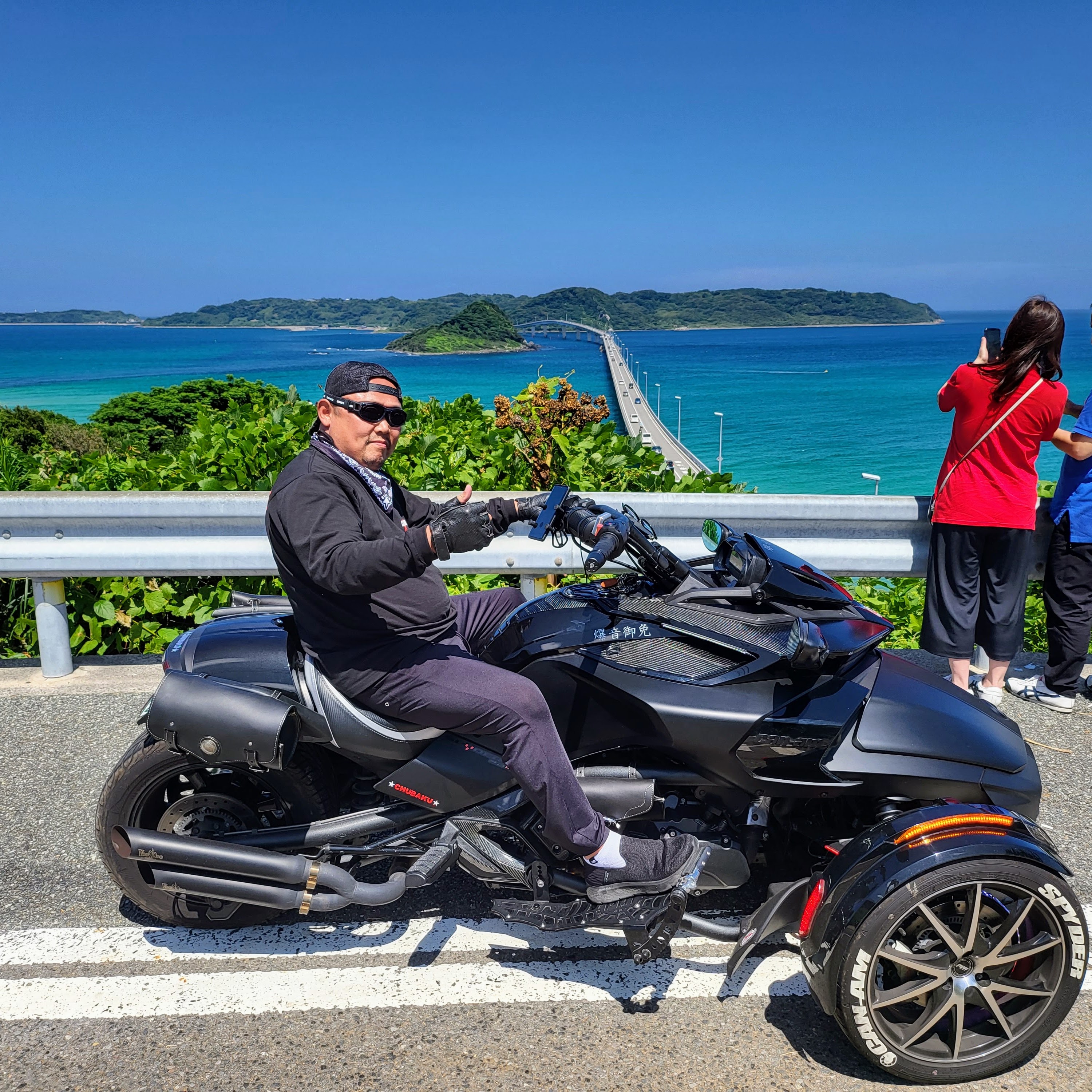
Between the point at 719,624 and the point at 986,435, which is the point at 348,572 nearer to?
the point at 719,624

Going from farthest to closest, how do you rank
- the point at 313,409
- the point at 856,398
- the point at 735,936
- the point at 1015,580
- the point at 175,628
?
the point at 856,398 → the point at 313,409 → the point at 175,628 → the point at 1015,580 → the point at 735,936

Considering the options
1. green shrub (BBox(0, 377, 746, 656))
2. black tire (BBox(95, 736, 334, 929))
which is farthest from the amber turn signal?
green shrub (BBox(0, 377, 746, 656))

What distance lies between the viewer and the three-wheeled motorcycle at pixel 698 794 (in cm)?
234

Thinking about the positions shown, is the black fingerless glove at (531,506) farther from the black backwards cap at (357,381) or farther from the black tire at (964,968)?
the black tire at (964,968)

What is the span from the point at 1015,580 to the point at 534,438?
323cm

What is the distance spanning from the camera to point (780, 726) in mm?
2500

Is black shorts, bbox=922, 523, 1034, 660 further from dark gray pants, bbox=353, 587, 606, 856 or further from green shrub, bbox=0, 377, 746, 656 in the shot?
dark gray pants, bbox=353, 587, 606, 856

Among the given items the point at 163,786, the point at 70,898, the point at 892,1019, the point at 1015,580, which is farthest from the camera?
the point at 1015,580

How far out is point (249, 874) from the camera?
263cm

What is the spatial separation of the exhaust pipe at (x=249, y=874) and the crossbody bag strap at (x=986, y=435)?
3.17m

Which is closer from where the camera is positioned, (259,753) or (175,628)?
(259,753)

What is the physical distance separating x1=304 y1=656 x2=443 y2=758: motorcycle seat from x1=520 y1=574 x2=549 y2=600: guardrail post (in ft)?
6.63

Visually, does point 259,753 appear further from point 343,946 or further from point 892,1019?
point 892,1019

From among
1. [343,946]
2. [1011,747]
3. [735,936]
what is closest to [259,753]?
[343,946]
